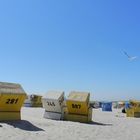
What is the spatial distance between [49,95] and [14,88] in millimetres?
5305

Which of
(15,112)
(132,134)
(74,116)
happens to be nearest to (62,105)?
(74,116)

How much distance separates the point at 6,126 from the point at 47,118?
7655mm

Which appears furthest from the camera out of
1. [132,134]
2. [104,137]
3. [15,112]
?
[15,112]

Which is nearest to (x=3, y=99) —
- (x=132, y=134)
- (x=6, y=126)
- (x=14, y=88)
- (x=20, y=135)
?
(x=14, y=88)

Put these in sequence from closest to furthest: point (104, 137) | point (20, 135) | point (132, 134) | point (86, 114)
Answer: point (20, 135), point (104, 137), point (132, 134), point (86, 114)

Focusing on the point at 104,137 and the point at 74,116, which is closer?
the point at 104,137

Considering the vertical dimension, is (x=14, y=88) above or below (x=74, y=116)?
above

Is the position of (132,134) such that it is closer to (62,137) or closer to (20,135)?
(62,137)

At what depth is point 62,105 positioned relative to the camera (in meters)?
23.4

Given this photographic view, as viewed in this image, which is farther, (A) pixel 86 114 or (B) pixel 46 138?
(A) pixel 86 114

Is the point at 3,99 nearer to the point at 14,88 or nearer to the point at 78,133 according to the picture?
the point at 14,88

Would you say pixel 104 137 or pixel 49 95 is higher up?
pixel 49 95

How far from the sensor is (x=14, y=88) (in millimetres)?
19031

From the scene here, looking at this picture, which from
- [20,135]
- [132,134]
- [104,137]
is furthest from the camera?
[132,134]
